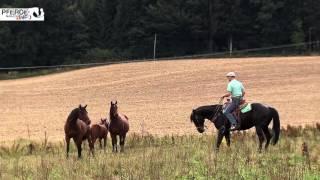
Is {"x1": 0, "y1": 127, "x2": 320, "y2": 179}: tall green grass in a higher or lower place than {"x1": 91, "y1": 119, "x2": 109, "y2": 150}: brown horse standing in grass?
higher

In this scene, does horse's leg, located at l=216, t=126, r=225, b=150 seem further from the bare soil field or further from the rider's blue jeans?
the bare soil field

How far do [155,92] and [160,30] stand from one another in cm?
3947

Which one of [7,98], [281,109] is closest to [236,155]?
[281,109]

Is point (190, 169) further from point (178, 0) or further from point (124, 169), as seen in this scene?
point (178, 0)

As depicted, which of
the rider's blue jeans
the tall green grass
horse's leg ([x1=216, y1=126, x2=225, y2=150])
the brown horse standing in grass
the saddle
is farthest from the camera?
the brown horse standing in grass

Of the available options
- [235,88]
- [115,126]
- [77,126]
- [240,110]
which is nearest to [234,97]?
[235,88]

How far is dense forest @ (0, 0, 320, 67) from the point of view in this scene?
74812mm

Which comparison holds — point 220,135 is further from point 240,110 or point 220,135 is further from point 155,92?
point 155,92

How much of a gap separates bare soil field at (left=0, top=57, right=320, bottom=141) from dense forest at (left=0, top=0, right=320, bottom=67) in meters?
22.8

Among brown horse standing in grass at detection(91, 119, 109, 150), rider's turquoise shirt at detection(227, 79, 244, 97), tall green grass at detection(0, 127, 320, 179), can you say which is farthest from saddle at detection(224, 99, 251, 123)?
brown horse standing in grass at detection(91, 119, 109, 150)

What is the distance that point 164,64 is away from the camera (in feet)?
173

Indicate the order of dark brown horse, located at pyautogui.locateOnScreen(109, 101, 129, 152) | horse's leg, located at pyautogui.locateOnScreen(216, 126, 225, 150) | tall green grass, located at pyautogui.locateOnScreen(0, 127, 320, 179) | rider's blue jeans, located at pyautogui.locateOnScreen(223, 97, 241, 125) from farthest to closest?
dark brown horse, located at pyautogui.locateOnScreen(109, 101, 129, 152)
rider's blue jeans, located at pyautogui.locateOnScreen(223, 97, 241, 125)
horse's leg, located at pyautogui.locateOnScreen(216, 126, 225, 150)
tall green grass, located at pyautogui.locateOnScreen(0, 127, 320, 179)

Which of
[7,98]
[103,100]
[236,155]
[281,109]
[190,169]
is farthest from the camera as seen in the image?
[7,98]

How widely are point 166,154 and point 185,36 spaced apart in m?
65.2
